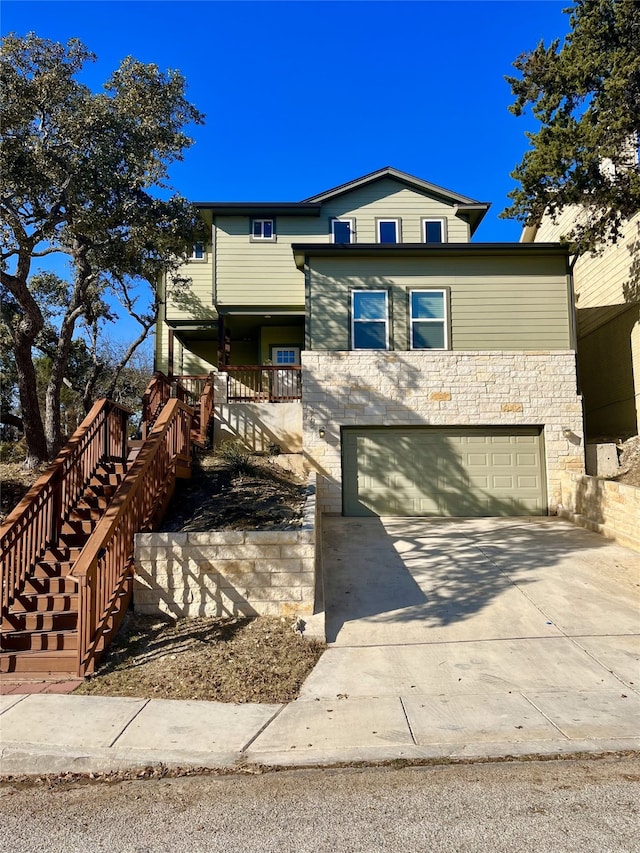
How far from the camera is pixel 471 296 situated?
12.4 m

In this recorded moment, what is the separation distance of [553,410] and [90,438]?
943 centimetres

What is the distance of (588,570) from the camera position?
7.71 m

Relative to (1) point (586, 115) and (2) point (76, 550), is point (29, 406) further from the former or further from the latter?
(1) point (586, 115)

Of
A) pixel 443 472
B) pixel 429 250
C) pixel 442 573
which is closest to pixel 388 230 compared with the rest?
pixel 429 250

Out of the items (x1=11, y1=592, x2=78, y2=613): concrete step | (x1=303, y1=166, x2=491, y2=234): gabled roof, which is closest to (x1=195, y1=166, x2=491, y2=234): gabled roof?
(x1=303, y1=166, x2=491, y2=234): gabled roof

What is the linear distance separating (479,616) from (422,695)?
2000 millimetres

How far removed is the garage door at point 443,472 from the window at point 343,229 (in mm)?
7079

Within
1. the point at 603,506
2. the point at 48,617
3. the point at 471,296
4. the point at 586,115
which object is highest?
the point at 586,115

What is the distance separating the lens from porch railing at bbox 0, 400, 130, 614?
18.5ft

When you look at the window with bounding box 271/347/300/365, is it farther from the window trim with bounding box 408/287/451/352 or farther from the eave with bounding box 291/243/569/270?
the window trim with bounding box 408/287/451/352

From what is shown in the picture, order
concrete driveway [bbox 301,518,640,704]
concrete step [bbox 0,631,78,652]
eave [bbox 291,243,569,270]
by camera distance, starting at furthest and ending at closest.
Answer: eave [bbox 291,243,569,270]
concrete step [bbox 0,631,78,652]
concrete driveway [bbox 301,518,640,704]

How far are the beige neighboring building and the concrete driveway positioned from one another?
4656mm

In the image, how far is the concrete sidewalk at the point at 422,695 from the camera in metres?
3.66

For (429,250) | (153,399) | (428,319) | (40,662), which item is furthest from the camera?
(428,319)
